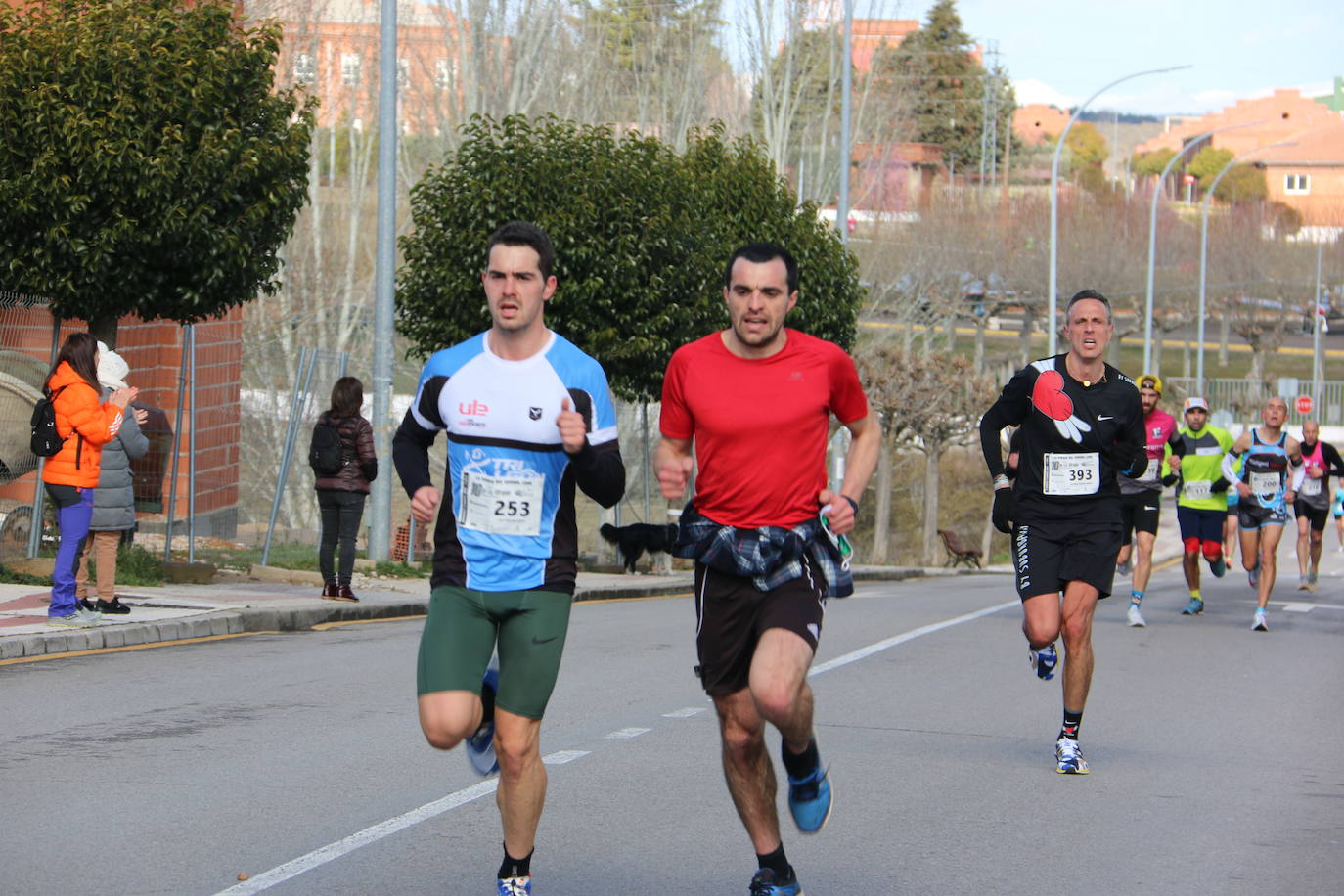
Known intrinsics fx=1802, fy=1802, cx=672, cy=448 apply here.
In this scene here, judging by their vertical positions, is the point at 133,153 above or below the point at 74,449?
above

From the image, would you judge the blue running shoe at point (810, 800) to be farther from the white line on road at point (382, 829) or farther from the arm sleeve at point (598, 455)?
the white line on road at point (382, 829)

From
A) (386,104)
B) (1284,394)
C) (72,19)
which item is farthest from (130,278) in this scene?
(1284,394)

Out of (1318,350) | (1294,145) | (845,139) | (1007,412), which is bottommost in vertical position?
(1007,412)

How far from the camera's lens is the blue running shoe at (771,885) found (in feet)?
17.8

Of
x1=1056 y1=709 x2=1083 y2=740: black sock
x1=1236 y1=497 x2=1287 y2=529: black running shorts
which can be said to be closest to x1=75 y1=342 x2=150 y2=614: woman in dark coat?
x1=1056 y1=709 x2=1083 y2=740: black sock

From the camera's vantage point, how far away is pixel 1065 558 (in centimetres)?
826

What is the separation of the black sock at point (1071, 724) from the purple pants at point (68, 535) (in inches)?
Answer: 268

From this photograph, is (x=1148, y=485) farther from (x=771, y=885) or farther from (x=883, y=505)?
(x=883, y=505)

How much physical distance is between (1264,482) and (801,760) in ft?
39.4

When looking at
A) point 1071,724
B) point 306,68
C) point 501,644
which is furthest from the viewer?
point 306,68

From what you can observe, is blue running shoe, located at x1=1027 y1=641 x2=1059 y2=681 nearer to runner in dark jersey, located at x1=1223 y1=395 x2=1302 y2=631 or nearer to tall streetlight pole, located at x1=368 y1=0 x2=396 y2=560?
runner in dark jersey, located at x1=1223 y1=395 x2=1302 y2=631

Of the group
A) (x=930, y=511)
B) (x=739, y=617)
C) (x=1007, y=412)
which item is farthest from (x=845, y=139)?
(x=739, y=617)

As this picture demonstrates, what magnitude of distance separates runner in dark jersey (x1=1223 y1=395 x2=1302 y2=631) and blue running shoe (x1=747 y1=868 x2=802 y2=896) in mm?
11581

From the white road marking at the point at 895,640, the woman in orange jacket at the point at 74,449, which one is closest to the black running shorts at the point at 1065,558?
the white road marking at the point at 895,640
